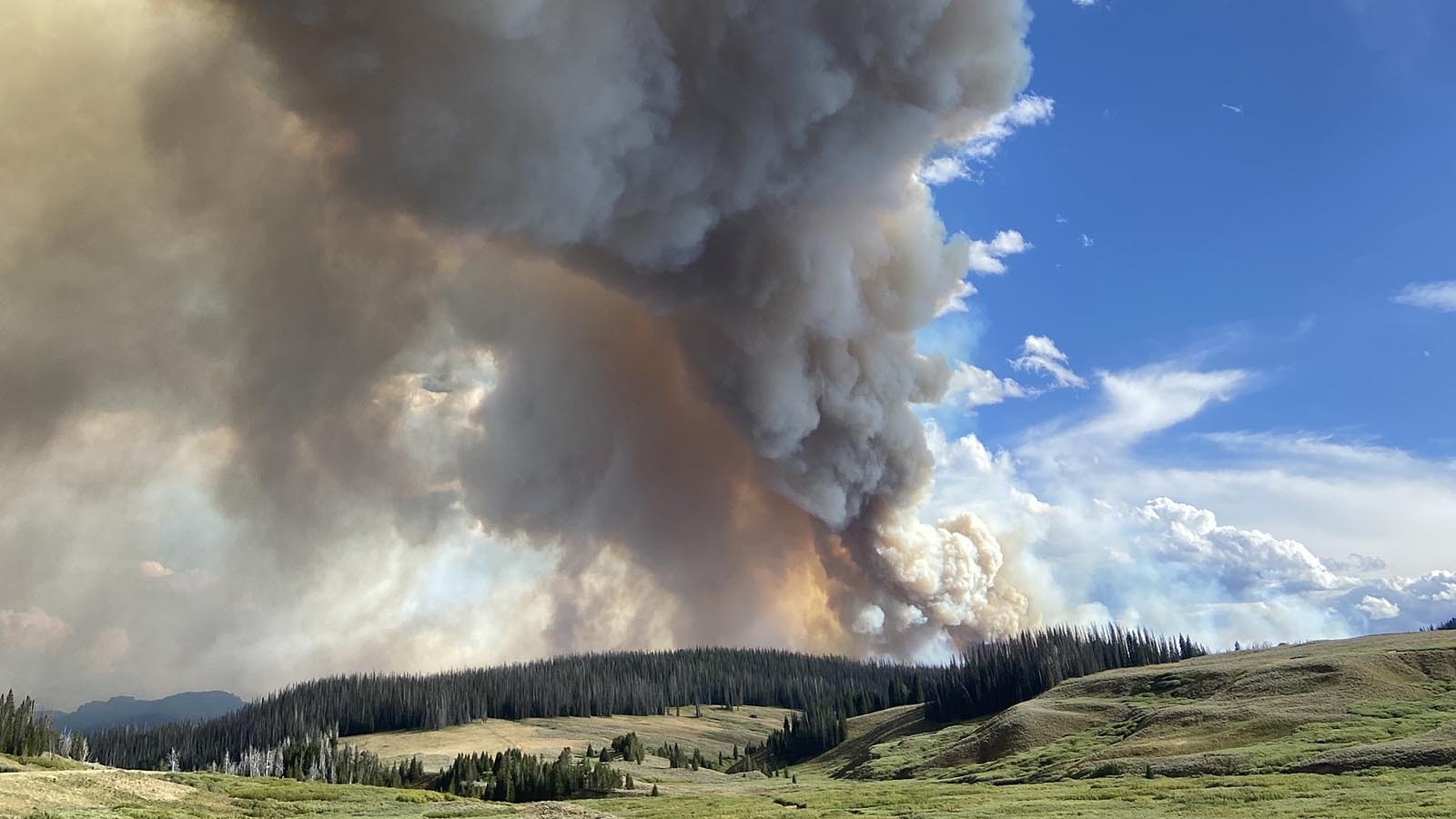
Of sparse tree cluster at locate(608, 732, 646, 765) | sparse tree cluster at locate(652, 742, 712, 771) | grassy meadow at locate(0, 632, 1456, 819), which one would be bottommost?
sparse tree cluster at locate(652, 742, 712, 771)

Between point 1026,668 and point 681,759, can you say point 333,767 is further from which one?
point 1026,668

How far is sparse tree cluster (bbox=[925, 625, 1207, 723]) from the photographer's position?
17288 centimetres

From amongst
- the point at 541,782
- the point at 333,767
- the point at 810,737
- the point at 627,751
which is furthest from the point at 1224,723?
the point at 333,767

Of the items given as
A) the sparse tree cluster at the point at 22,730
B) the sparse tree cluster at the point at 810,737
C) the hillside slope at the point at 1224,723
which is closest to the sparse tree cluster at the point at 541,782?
the hillside slope at the point at 1224,723

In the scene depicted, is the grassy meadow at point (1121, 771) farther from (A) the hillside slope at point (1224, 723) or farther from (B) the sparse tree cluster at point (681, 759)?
(B) the sparse tree cluster at point (681, 759)

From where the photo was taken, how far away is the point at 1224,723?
9456 centimetres

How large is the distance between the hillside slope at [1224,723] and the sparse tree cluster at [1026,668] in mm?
21908

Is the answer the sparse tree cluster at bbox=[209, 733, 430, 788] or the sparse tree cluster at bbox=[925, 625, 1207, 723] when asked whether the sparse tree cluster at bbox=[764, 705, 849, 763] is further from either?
the sparse tree cluster at bbox=[209, 733, 430, 788]

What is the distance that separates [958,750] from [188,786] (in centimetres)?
Result: 8707

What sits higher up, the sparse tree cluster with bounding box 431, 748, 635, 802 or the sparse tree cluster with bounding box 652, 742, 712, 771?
the sparse tree cluster with bounding box 431, 748, 635, 802

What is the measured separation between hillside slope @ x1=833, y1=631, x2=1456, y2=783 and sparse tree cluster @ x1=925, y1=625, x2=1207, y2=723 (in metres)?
21.9

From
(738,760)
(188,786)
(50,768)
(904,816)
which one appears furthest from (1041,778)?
(738,760)

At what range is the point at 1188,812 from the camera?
5166cm

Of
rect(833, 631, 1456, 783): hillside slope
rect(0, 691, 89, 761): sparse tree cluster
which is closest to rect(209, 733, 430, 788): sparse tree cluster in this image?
rect(0, 691, 89, 761): sparse tree cluster
